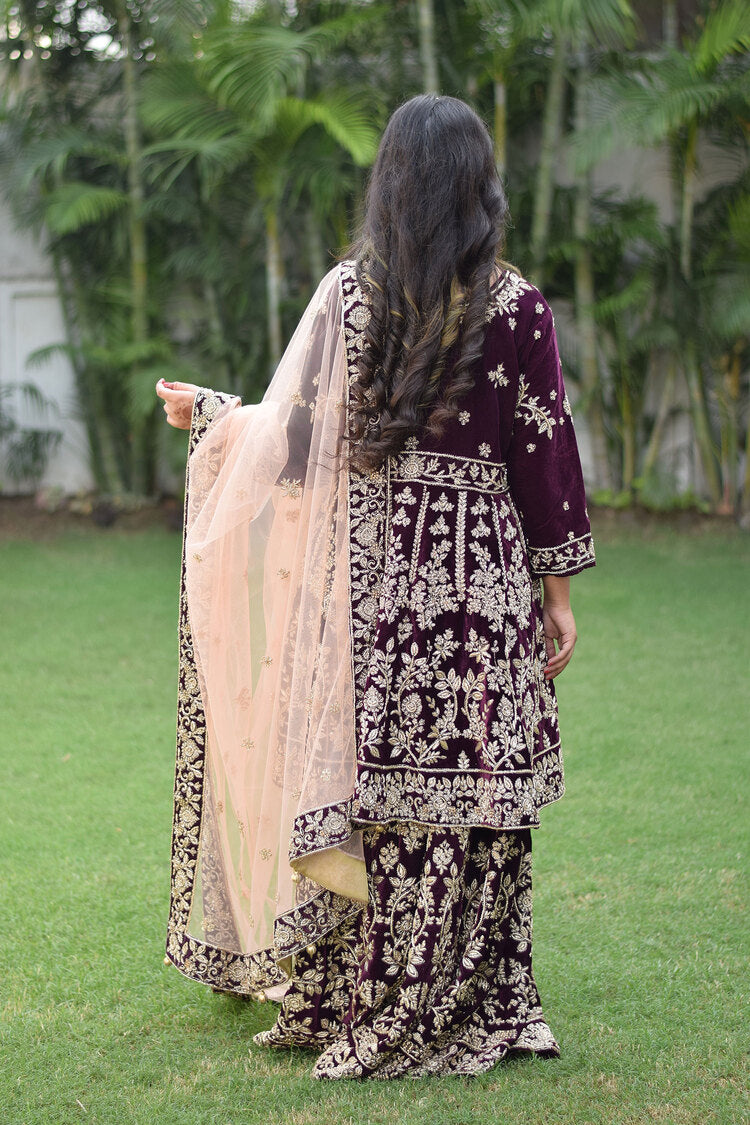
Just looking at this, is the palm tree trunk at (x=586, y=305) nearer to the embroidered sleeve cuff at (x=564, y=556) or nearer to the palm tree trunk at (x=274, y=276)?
the palm tree trunk at (x=274, y=276)

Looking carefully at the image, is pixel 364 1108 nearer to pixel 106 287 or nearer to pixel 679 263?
pixel 679 263

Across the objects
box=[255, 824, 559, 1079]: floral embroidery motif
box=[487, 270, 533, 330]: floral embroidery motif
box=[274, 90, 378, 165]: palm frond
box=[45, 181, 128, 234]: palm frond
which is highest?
box=[274, 90, 378, 165]: palm frond

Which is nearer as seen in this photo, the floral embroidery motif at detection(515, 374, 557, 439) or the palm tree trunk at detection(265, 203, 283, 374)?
the floral embroidery motif at detection(515, 374, 557, 439)

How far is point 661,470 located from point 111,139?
4548 mm

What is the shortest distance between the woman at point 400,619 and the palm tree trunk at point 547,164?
20.0 ft

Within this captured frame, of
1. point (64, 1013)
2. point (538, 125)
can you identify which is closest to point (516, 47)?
point (538, 125)

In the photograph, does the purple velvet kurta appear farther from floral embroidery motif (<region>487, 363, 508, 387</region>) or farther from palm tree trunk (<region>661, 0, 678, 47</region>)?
palm tree trunk (<region>661, 0, 678, 47</region>)

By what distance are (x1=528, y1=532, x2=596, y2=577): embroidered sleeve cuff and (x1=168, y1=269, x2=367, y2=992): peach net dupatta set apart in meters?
0.36

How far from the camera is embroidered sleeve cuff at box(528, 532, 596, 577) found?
2.18 meters

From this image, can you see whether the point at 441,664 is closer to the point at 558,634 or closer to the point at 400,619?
the point at 400,619

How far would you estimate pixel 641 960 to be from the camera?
2.66 meters

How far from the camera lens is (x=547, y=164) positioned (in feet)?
26.3

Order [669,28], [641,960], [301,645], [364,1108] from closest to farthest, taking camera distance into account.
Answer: [364,1108]
[301,645]
[641,960]
[669,28]

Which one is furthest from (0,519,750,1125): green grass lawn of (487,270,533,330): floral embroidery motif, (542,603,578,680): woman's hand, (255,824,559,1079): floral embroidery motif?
(487,270,533,330): floral embroidery motif
